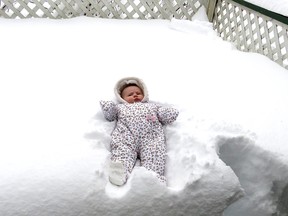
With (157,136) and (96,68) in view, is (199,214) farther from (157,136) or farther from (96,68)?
(96,68)

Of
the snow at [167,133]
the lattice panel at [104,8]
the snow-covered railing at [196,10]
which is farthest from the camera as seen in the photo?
the lattice panel at [104,8]

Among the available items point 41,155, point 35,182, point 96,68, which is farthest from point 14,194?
point 96,68

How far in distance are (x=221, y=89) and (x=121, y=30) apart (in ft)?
4.93

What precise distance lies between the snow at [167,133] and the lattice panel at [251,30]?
0.18 meters

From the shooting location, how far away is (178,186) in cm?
131

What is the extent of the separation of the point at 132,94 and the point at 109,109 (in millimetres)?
225

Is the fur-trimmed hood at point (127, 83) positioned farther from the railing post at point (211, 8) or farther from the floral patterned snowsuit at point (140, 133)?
the railing post at point (211, 8)

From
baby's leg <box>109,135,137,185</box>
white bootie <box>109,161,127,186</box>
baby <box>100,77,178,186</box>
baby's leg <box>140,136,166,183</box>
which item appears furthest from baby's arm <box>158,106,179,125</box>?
white bootie <box>109,161,127,186</box>

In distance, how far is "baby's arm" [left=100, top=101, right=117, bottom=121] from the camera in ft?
5.33

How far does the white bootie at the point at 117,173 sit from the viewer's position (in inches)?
49.3

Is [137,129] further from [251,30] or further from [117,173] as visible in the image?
[251,30]

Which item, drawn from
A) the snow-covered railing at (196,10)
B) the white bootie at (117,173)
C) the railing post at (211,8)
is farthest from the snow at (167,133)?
the railing post at (211,8)

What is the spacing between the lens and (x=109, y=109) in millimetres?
1625

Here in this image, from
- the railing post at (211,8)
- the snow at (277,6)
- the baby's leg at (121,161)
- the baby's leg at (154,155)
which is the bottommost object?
the railing post at (211,8)
